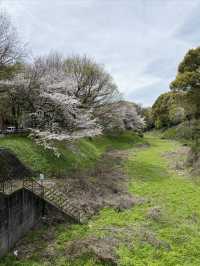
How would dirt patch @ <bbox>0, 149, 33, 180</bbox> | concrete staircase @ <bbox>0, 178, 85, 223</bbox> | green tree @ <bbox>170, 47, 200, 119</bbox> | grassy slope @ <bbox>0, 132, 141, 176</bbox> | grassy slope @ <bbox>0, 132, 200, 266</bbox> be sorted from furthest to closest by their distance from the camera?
green tree @ <bbox>170, 47, 200, 119</bbox>, grassy slope @ <bbox>0, 132, 141, 176</bbox>, dirt patch @ <bbox>0, 149, 33, 180</bbox>, concrete staircase @ <bbox>0, 178, 85, 223</bbox>, grassy slope @ <bbox>0, 132, 200, 266</bbox>

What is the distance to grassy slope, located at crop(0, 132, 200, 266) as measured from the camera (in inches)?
359

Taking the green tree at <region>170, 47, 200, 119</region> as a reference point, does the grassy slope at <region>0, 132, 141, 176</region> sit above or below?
below

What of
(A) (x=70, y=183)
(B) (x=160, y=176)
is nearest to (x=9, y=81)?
(A) (x=70, y=183)

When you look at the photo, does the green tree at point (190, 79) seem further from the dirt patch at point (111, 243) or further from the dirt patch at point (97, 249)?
the dirt patch at point (97, 249)

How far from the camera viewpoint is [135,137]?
4794 cm

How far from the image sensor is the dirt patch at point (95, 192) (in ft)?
45.4

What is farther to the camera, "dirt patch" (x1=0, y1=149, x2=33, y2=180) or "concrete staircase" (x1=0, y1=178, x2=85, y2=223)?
"dirt patch" (x1=0, y1=149, x2=33, y2=180)

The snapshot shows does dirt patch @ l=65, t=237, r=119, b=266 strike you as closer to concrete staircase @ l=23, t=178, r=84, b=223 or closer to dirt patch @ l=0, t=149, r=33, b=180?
concrete staircase @ l=23, t=178, r=84, b=223

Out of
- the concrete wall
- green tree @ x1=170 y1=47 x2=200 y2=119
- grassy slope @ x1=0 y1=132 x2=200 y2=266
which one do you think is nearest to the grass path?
grassy slope @ x1=0 y1=132 x2=200 y2=266

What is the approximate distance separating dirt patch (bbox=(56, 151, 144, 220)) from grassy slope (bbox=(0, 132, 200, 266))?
0.63 metres

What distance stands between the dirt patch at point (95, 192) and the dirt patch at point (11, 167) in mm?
2301

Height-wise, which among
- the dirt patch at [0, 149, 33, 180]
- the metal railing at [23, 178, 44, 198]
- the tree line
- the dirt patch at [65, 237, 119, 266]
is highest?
the tree line

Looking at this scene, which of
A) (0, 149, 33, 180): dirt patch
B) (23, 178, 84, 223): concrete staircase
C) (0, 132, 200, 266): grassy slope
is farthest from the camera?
(0, 149, 33, 180): dirt patch

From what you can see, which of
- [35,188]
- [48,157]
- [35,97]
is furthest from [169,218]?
[35,97]
